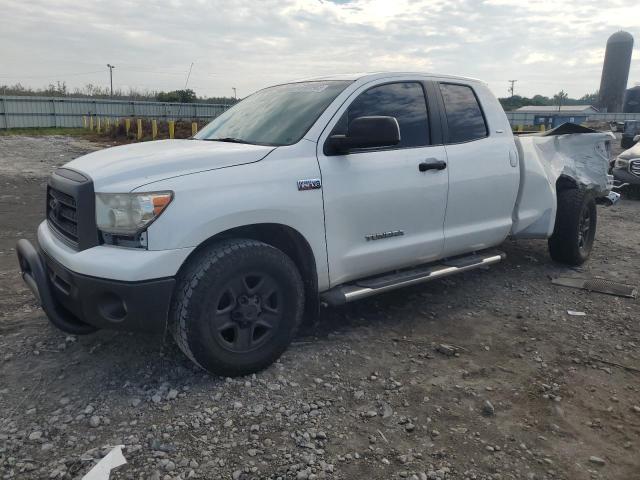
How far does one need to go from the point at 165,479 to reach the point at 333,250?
169 cm

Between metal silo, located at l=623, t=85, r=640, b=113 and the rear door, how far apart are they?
6919 cm

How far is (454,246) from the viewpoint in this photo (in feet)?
14.1

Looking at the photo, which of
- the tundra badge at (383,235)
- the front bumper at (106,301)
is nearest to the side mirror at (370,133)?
the tundra badge at (383,235)

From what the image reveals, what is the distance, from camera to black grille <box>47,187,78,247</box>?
3.00m

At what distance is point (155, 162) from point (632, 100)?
7296cm

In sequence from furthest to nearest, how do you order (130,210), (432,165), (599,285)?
(599,285) < (432,165) < (130,210)

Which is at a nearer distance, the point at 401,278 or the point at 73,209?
the point at 73,209

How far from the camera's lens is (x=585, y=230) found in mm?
5797

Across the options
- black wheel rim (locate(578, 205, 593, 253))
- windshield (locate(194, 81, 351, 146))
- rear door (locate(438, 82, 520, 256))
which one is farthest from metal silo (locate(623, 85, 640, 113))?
windshield (locate(194, 81, 351, 146))

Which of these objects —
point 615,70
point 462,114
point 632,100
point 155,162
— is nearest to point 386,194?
point 462,114

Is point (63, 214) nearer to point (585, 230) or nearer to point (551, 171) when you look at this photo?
point (551, 171)

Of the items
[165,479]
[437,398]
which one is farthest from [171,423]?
[437,398]

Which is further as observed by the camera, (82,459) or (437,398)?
(437,398)

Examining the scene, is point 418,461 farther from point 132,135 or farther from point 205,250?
point 132,135
